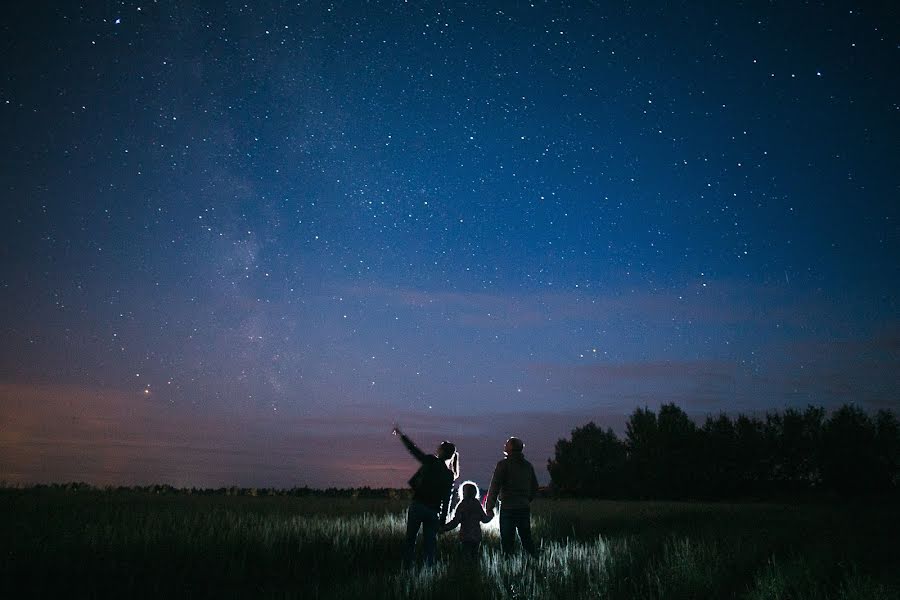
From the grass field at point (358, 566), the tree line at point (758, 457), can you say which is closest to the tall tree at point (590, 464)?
the tree line at point (758, 457)

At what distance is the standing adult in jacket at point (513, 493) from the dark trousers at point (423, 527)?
136 centimetres

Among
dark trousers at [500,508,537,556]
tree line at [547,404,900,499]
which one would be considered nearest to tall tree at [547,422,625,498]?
tree line at [547,404,900,499]

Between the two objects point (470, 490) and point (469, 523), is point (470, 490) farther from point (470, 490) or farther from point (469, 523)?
point (469, 523)

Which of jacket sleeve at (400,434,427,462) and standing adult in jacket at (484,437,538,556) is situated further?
standing adult in jacket at (484,437,538,556)

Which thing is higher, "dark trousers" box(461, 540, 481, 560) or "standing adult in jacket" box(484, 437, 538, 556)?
"standing adult in jacket" box(484, 437, 538, 556)

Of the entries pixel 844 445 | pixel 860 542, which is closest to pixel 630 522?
pixel 860 542

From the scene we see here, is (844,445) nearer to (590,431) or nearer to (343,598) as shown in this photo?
(590,431)

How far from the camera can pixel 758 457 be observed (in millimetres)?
70750

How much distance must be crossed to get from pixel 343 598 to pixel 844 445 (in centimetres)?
7600

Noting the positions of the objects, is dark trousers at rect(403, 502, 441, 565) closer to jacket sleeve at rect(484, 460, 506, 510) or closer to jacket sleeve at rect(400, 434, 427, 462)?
jacket sleeve at rect(400, 434, 427, 462)

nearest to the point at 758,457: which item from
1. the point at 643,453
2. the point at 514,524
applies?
the point at 643,453

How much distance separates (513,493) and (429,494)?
1.86 metres

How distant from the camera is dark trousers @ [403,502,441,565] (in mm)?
9664

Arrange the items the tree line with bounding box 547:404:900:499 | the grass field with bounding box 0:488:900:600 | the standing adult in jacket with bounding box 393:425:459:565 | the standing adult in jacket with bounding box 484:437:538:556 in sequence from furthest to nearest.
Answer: the tree line with bounding box 547:404:900:499 → the standing adult in jacket with bounding box 484:437:538:556 → the standing adult in jacket with bounding box 393:425:459:565 → the grass field with bounding box 0:488:900:600
